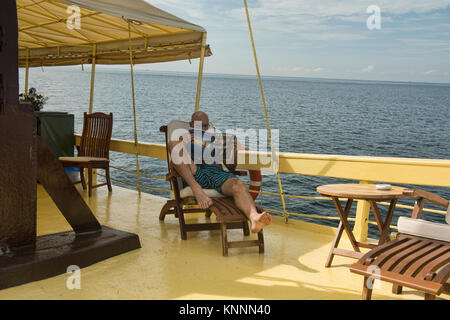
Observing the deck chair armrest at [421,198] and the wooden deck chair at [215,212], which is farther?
the wooden deck chair at [215,212]

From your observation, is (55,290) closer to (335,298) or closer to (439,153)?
(335,298)

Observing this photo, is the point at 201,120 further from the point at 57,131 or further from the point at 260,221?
the point at 57,131

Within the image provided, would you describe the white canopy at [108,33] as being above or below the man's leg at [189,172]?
above

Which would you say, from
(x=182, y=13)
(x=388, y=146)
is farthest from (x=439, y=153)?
(x=182, y=13)

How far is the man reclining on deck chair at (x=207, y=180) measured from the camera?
3.26m

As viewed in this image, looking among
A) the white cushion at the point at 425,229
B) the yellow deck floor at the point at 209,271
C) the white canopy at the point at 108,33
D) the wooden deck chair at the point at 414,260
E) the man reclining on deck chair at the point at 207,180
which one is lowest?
the yellow deck floor at the point at 209,271

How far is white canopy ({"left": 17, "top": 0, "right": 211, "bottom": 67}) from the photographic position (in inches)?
147

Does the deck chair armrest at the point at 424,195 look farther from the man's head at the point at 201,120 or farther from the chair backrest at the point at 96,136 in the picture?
the chair backrest at the point at 96,136

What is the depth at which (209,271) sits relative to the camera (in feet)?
9.32

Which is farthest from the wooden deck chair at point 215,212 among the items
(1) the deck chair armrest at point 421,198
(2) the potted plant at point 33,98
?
(2) the potted plant at point 33,98

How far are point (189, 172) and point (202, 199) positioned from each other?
1.00ft

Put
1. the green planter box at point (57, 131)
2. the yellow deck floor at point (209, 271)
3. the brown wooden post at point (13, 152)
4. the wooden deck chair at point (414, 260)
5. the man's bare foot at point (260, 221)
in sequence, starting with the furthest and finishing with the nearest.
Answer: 1. the green planter box at point (57, 131)
2. the man's bare foot at point (260, 221)
3. the brown wooden post at point (13, 152)
4. the yellow deck floor at point (209, 271)
5. the wooden deck chair at point (414, 260)

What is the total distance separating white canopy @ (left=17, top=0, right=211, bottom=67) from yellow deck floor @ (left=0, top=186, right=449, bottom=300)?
1.89 meters

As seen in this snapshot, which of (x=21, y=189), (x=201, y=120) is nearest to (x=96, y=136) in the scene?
(x=201, y=120)
